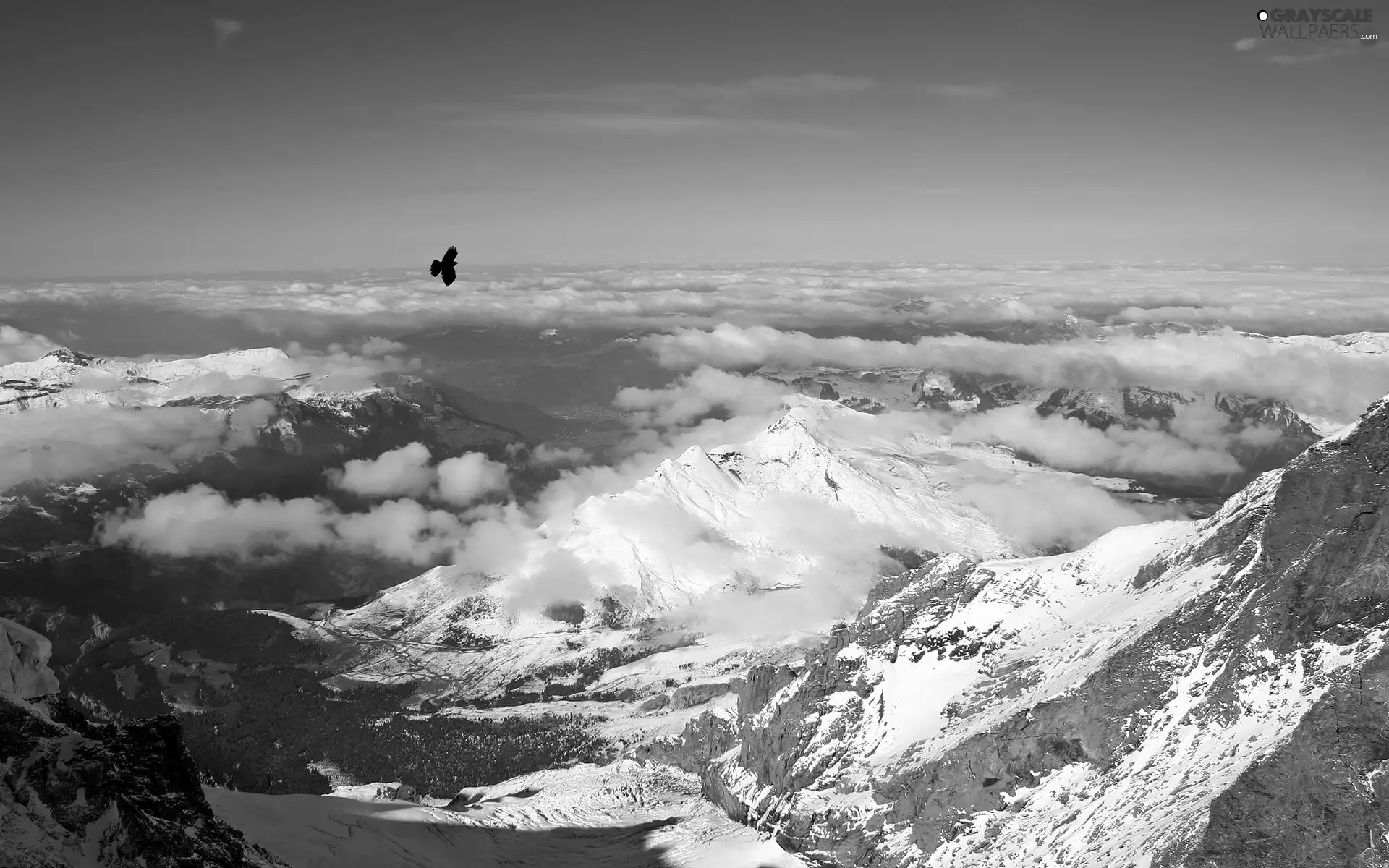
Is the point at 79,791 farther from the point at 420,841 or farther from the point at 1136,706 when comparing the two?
the point at 1136,706

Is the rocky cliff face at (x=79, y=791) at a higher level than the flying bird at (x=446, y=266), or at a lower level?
lower

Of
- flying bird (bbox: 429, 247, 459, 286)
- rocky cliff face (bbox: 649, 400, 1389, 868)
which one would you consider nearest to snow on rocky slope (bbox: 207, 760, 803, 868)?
rocky cliff face (bbox: 649, 400, 1389, 868)

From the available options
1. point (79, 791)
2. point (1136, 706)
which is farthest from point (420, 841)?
point (1136, 706)

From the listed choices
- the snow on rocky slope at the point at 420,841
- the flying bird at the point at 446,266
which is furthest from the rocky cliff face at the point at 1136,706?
the flying bird at the point at 446,266

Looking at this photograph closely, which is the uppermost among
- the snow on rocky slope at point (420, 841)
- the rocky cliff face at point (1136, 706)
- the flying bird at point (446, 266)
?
the flying bird at point (446, 266)

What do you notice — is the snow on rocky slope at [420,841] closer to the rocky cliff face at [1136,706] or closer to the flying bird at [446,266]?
the rocky cliff face at [1136,706]

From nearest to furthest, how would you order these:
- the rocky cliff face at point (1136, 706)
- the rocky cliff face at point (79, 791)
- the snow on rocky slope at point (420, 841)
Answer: the rocky cliff face at point (79, 791) → the rocky cliff face at point (1136, 706) → the snow on rocky slope at point (420, 841)

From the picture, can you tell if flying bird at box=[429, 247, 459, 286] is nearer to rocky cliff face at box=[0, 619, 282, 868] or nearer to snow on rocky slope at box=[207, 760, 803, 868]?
rocky cliff face at box=[0, 619, 282, 868]
